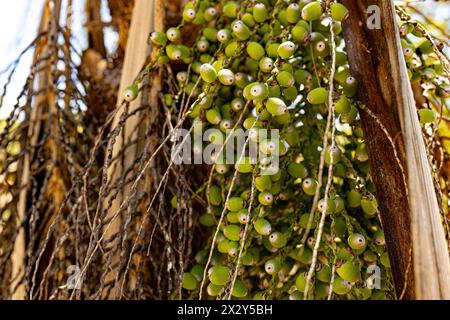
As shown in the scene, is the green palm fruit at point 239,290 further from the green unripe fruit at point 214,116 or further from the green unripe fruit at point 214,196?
the green unripe fruit at point 214,116

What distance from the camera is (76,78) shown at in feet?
4.42

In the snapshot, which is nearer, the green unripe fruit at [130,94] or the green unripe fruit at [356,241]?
the green unripe fruit at [356,241]

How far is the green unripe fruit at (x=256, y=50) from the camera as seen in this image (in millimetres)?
882

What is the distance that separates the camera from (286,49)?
0.79 meters

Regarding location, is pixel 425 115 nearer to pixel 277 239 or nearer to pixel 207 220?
pixel 277 239

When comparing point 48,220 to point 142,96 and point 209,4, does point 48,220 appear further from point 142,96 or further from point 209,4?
point 209,4

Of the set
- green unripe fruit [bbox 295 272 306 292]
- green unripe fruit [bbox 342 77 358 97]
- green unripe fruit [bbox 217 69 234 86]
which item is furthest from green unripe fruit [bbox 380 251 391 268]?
green unripe fruit [bbox 217 69 234 86]

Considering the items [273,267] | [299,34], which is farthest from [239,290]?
[299,34]

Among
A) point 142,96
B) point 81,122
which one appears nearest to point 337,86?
point 142,96

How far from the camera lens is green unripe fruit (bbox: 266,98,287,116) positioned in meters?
0.77

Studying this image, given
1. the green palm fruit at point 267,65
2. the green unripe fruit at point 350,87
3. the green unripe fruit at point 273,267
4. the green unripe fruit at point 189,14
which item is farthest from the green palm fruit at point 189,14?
the green unripe fruit at point 273,267

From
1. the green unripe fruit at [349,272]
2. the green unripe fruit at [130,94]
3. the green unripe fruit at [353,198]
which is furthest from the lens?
the green unripe fruit at [130,94]

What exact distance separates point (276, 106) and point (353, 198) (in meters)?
0.19

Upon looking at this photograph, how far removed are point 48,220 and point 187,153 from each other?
411mm
